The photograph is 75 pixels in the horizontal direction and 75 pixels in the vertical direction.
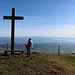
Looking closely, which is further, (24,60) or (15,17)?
(15,17)

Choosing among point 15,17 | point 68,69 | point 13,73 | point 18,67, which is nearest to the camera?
point 13,73

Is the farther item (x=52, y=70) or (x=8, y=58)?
(x=8, y=58)

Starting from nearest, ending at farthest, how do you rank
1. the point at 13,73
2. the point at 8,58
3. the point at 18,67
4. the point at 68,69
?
the point at 13,73 → the point at 18,67 → the point at 68,69 → the point at 8,58

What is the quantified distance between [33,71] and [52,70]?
1.27 meters

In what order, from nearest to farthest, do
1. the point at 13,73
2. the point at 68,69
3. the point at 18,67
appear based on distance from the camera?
the point at 13,73 < the point at 18,67 < the point at 68,69

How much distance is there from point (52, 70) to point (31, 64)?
147 cm

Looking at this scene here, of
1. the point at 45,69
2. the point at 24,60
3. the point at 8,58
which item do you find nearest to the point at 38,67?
the point at 45,69

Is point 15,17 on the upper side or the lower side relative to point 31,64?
upper

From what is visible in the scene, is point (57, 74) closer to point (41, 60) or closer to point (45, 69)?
point (45, 69)

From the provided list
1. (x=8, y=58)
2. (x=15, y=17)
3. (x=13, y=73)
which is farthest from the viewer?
(x=15, y=17)

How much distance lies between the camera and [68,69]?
49.1 ft

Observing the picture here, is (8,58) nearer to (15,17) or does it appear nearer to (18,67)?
(18,67)

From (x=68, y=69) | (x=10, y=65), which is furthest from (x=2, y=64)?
(x=68, y=69)

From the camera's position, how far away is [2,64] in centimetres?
1435
